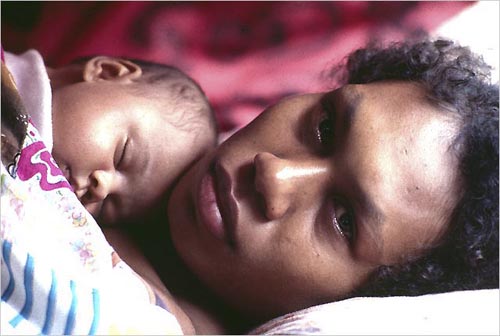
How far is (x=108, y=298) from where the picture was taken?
597 mm

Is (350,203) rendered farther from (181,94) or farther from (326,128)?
(181,94)

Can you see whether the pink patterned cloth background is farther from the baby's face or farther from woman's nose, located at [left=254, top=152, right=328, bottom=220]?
woman's nose, located at [left=254, top=152, right=328, bottom=220]

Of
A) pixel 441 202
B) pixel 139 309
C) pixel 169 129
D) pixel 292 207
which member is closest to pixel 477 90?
pixel 441 202

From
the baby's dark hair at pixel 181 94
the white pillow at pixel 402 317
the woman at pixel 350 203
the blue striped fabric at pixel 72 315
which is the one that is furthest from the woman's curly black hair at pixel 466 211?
the blue striped fabric at pixel 72 315

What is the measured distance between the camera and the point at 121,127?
88 centimetres

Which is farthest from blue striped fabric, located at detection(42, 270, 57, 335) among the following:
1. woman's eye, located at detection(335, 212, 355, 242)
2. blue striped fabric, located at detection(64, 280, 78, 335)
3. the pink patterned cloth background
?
the pink patterned cloth background

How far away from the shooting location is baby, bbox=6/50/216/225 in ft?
2.73

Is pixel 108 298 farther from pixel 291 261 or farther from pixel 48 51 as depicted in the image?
pixel 48 51

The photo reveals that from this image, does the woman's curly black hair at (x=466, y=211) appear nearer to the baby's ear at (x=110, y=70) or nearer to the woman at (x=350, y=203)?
the woman at (x=350, y=203)

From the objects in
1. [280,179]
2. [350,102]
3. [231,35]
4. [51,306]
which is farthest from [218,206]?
[231,35]

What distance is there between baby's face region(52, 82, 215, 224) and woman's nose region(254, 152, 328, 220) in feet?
0.53

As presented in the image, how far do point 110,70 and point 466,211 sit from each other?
484mm

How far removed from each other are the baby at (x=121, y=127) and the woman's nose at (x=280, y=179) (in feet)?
0.54

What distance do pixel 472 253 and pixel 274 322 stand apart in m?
0.26
